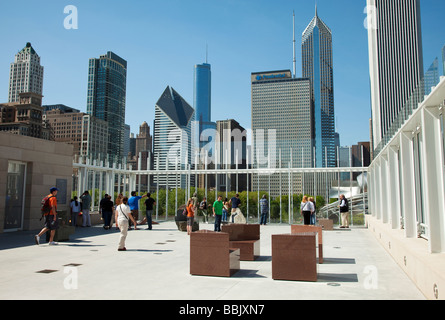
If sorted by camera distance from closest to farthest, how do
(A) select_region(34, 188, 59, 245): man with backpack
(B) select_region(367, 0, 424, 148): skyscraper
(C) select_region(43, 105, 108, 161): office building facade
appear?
(A) select_region(34, 188, 59, 245): man with backpack < (B) select_region(367, 0, 424, 148): skyscraper < (C) select_region(43, 105, 108, 161): office building facade

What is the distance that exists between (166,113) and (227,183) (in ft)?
508

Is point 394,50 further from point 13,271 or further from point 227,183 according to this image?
point 13,271

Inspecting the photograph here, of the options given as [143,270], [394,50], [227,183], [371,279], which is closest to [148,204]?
[227,183]

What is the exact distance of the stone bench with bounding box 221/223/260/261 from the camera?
340 inches

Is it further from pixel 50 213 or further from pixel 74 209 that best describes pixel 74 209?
pixel 50 213

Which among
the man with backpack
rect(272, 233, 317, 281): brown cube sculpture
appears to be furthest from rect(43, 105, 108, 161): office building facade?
rect(272, 233, 317, 281): brown cube sculpture

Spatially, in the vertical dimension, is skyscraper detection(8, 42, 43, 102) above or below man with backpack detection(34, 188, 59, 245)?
above

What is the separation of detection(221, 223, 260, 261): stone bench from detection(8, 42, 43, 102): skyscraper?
684ft

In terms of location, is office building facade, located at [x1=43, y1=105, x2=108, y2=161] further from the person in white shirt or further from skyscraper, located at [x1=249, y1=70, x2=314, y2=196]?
the person in white shirt

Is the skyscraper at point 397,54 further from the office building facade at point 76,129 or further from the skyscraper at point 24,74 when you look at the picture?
the skyscraper at point 24,74

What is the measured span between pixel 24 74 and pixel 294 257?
21855 centimetres

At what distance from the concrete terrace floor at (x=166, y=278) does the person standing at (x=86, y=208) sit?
6454mm

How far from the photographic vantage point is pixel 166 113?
17275 centimetres

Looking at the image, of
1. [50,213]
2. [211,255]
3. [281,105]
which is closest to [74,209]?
[50,213]
